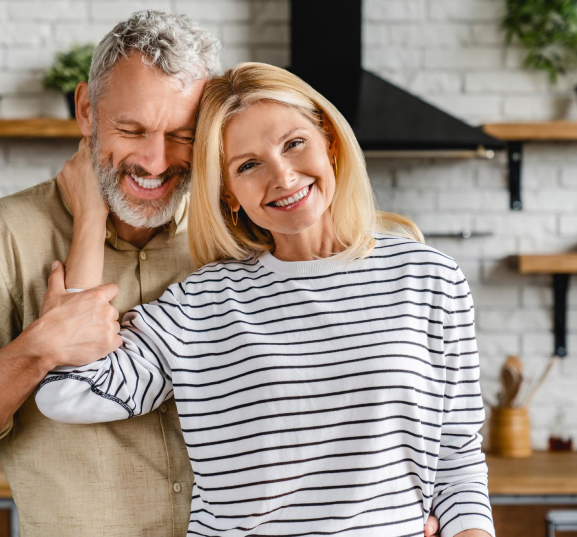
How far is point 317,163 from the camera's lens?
3.83 feet

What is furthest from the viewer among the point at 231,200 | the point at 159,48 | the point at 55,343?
the point at 231,200

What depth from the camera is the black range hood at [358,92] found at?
212 cm

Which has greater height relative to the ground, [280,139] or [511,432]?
[280,139]

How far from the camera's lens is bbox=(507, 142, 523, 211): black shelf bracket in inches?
102

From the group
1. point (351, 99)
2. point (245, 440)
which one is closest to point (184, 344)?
point (245, 440)

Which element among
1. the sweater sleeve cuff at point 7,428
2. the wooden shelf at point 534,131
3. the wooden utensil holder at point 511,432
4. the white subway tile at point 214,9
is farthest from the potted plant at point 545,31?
the sweater sleeve cuff at point 7,428

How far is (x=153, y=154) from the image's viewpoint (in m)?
1.18

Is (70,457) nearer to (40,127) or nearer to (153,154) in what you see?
(153,154)

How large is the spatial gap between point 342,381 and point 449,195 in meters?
1.72

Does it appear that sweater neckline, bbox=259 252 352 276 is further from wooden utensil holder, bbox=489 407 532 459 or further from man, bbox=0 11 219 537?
wooden utensil holder, bbox=489 407 532 459

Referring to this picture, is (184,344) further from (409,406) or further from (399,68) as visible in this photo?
(399,68)

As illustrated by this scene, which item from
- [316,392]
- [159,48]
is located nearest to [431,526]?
[316,392]

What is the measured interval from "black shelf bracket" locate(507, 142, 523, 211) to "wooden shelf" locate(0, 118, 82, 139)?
1.62m

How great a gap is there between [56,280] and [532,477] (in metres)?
1.73
